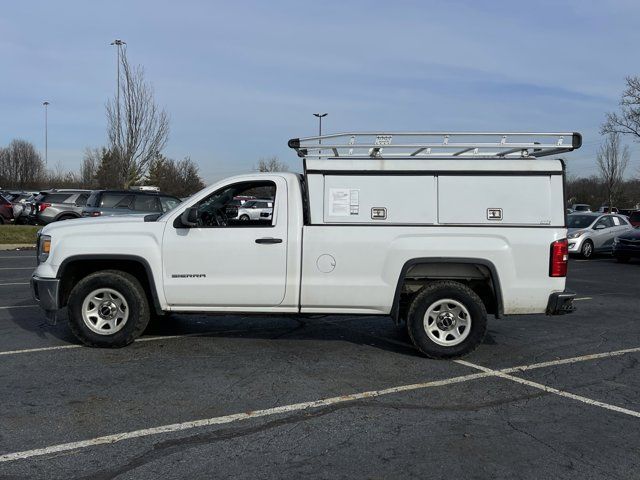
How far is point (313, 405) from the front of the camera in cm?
482

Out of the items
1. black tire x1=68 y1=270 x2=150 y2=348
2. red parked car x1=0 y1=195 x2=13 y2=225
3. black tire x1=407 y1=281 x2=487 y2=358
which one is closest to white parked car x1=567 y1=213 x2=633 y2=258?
black tire x1=407 y1=281 x2=487 y2=358

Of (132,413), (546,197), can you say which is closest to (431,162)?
(546,197)

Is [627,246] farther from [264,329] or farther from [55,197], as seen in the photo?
[55,197]

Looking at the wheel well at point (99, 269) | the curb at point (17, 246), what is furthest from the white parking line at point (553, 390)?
the curb at point (17, 246)

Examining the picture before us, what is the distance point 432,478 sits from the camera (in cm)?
360

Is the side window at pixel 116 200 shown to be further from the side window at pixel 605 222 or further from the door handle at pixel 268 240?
the side window at pixel 605 222

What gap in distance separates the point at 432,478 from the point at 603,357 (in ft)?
12.4

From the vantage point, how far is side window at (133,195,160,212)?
638 inches

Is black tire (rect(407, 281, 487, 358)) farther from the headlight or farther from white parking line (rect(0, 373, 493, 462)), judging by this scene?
the headlight

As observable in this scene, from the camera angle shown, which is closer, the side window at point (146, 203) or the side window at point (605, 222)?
the side window at point (146, 203)

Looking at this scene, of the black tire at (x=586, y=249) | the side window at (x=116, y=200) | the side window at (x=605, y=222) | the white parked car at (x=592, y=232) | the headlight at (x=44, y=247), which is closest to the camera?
the headlight at (x=44, y=247)

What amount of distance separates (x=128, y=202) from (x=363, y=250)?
38.9 feet

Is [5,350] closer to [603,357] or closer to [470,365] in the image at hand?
[470,365]

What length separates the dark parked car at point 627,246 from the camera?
17.0m
